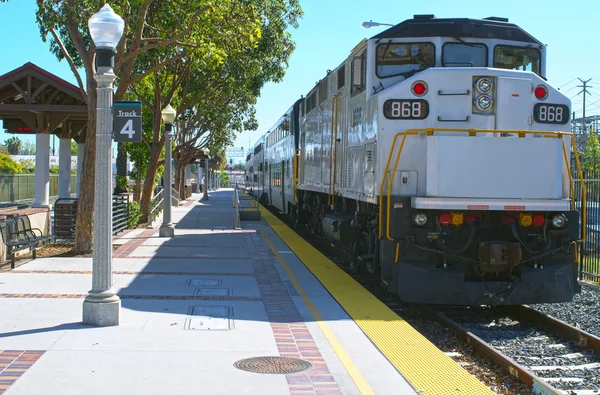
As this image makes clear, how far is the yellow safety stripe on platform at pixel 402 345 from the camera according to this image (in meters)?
5.88

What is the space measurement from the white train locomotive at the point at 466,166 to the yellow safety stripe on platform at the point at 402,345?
504mm

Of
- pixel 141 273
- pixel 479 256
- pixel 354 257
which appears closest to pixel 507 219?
pixel 479 256

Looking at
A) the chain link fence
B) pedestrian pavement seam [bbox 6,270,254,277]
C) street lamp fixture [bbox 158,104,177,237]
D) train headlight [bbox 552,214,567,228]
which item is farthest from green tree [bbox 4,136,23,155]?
train headlight [bbox 552,214,567,228]

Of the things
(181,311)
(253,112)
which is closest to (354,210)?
(181,311)

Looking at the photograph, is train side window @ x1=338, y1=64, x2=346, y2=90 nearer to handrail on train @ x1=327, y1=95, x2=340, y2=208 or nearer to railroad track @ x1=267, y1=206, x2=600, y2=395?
handrail on train @ x1=327, y1=95, x2=340, y2=208

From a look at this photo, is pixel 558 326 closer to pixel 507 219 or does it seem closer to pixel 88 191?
pixel 507 219

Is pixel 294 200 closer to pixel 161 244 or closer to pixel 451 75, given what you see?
pixel 161 244

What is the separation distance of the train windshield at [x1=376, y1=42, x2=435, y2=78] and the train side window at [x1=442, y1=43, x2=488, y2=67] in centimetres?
21

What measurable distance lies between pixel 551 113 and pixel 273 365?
5.43 meters

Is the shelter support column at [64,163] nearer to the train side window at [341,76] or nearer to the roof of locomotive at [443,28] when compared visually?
the train side window at [341,76]

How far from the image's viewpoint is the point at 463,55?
388 inches

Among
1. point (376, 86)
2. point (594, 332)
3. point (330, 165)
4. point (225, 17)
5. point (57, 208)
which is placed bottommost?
point (594, 332)

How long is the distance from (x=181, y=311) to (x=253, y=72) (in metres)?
17.0

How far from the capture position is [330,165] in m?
13.2
